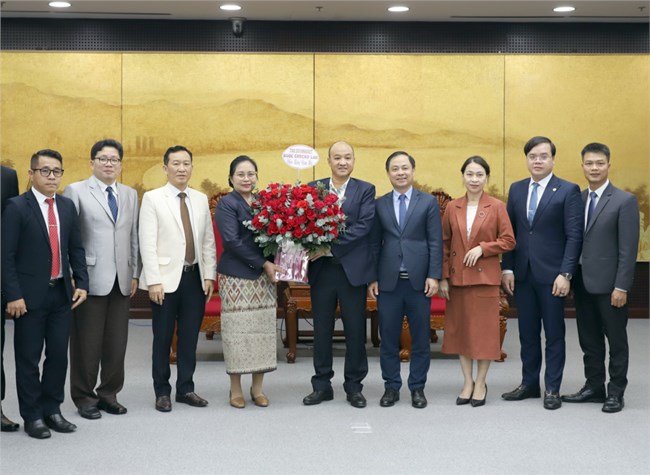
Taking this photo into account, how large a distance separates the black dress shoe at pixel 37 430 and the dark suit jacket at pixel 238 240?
144cm

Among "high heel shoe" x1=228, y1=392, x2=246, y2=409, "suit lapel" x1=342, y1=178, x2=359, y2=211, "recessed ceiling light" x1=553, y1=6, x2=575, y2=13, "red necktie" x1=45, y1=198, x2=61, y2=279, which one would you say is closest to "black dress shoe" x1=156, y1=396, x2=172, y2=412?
"high heel shoe" x1=228, y1=392, x2=246, y2=409

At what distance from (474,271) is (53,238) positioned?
8.40 feet

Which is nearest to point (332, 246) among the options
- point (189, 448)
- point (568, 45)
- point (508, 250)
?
point (508, 250)

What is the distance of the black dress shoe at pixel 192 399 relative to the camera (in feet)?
18.8

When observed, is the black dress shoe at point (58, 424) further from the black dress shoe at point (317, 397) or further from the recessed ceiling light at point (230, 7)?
the recessed ceiling light at point (230, 7)

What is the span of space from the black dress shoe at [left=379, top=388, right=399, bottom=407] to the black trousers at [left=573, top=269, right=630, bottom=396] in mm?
1268

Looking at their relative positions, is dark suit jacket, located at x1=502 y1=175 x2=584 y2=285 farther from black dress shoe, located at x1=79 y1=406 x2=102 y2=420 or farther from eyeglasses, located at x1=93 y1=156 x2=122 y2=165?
black dress shoe, located at x1=79 y1=406 x2=102 y2=420

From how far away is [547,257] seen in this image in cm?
567

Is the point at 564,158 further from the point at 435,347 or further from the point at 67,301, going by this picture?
the point at 67,301

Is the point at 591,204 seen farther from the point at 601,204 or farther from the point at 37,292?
the point at 37,292

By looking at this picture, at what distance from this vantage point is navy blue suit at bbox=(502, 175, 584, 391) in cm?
560

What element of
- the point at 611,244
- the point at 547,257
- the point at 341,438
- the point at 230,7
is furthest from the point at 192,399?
the point at 230,7

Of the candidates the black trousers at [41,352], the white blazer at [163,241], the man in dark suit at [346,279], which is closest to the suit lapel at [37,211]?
the black trousers at [41,352]

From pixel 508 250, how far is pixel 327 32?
5.14 m
